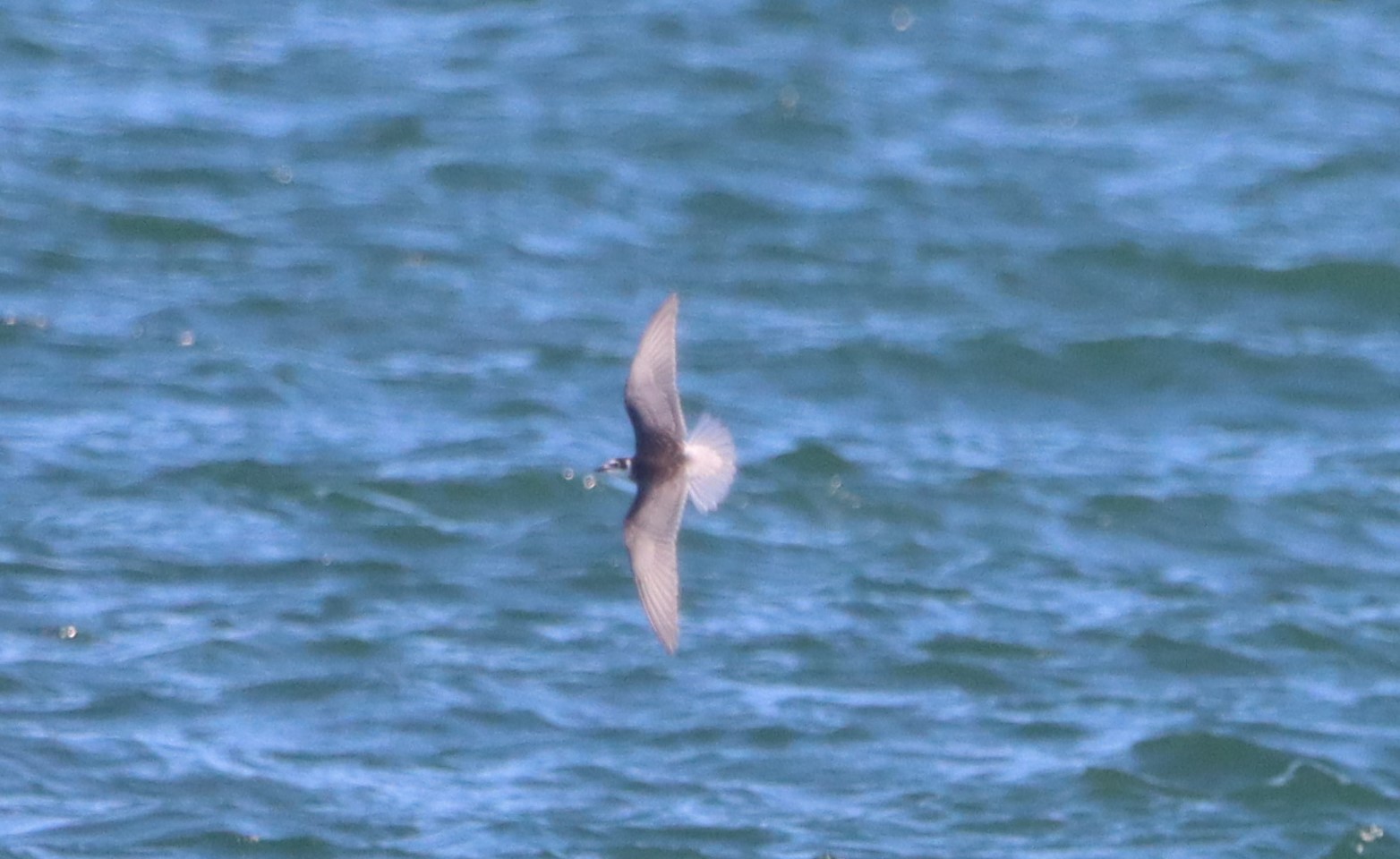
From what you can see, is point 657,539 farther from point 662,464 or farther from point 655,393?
point 655,393

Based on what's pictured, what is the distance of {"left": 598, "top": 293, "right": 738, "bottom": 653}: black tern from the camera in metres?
6.71

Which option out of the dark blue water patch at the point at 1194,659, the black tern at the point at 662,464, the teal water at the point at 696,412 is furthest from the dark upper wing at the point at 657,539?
the dark blue water patch at the point at 1194,659

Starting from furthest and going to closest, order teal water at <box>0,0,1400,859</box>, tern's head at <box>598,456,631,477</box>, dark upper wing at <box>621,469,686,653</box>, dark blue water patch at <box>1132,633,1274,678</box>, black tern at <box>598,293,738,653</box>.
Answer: dark blue water patch at <box>1132,633,1274,678</box> < teal water at <box>0,0,1400,859</box> < tern's head at <box>598,456,631,477</box> < black tern at <box>598,293,738,653</box> < dark upper wing at <box>621,469,686,653</box>

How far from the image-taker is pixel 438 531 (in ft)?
35.4

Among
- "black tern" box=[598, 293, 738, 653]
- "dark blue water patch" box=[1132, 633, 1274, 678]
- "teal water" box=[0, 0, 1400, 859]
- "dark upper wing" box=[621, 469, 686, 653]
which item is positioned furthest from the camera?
"dark blue water patch" box=[1132, 633, 1274, 678]

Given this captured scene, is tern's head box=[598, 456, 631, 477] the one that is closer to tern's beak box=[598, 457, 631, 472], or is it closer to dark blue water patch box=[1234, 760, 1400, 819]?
tern's beak box=[598, 457, 631, 472]

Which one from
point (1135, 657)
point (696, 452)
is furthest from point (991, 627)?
point (696, 452)

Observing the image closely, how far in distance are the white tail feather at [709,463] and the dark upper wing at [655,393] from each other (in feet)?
0.21

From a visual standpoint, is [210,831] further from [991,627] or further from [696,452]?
[991,627]

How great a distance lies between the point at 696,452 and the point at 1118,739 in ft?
10.1

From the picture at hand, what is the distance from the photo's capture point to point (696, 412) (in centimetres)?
1173

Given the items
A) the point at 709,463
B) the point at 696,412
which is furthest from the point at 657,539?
the point at 696,412

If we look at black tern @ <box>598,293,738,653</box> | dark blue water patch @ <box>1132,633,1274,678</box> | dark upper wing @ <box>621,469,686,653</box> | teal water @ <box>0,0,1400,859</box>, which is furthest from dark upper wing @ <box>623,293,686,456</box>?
dark blue water patch @ <box>1132,633,1274,678</box>

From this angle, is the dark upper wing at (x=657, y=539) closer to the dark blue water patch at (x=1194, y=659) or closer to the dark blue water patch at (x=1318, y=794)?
the dark blue water patch at (x=1318, y=794)
